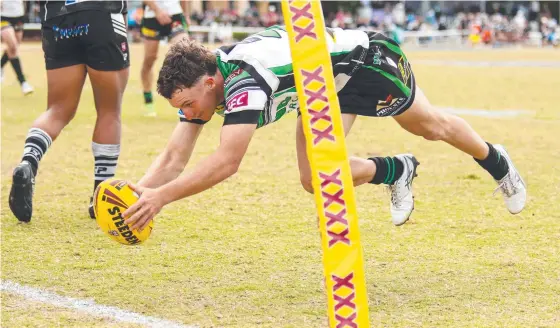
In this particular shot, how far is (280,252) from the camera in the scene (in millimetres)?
5582

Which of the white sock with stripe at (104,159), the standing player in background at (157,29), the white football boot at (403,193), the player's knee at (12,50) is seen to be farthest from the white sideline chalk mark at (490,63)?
the white sock with stripe at (104,159)

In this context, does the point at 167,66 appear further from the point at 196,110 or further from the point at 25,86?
the point at 25,86

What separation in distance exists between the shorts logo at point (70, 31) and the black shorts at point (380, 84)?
2.26 metres

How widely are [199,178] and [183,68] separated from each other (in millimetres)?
632

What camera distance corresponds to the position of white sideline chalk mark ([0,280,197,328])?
4.29 meters

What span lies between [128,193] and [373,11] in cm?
4957

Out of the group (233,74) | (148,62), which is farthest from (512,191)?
(148,62)

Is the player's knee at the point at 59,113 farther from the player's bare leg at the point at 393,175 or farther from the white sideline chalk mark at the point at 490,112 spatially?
the white sideline chalk mark at the point at 490,112

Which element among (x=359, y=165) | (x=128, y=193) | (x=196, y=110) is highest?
(x=196, y=110)

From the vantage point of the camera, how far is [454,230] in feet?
19.9

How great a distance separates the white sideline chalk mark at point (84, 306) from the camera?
4.29 m

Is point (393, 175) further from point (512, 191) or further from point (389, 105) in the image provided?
point (512, 191)

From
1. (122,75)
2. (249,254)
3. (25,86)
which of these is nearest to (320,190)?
(249,254)

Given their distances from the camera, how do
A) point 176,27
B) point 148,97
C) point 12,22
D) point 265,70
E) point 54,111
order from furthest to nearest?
point 12,22, point 148,97, point 176,27, point 54,111, point 265,70
